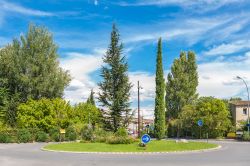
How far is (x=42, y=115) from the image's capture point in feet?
197

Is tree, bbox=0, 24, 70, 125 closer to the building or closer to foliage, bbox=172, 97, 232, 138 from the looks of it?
foliage, bbox=172, 97, 232, 138

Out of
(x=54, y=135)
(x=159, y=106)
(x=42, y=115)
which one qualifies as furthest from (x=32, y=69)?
(x=159, y=106)

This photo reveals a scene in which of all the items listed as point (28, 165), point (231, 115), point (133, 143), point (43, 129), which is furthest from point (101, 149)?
point (231, 115)

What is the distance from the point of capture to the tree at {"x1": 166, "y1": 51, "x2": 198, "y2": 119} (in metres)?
78.6

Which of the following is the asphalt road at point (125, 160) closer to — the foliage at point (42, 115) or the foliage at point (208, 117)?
the foliage at point (42, 115)

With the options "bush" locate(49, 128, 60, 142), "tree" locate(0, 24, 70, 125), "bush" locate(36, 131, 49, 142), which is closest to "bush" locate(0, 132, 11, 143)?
"bush" locate(36, 131, 49, 142)

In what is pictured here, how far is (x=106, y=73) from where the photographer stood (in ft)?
171

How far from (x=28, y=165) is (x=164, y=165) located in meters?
6.84

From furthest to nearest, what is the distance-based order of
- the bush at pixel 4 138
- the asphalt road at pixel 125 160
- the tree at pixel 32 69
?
the tree at pixel 32 69, the bush at pixel 4 138, the asphalt road at pixel 125 160

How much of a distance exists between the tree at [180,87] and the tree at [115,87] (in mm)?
26988

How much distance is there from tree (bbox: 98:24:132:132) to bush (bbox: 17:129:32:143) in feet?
34.1

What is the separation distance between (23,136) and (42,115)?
7.26m

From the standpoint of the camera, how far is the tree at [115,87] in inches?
2055

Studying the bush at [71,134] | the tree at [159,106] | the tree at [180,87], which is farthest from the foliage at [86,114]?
the tree at [159,106]
